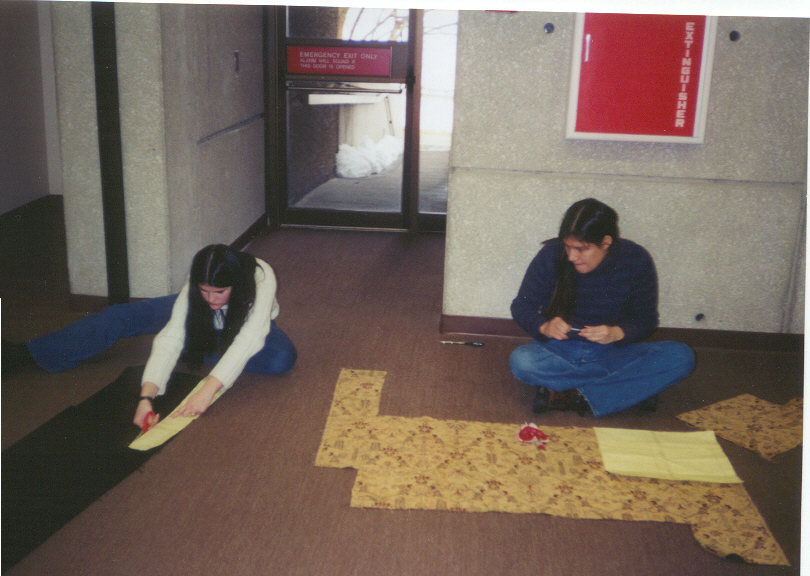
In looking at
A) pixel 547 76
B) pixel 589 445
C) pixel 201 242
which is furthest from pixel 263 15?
pixel 589 445

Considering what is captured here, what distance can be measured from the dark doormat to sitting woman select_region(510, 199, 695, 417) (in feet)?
4.21

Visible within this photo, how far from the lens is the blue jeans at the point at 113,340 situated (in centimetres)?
277

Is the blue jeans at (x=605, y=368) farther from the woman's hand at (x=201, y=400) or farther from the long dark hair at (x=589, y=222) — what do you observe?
the woman's hand at (x=201, y=400)

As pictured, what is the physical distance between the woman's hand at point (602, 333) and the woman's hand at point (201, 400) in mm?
1244

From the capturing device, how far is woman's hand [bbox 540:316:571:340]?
8.25ft

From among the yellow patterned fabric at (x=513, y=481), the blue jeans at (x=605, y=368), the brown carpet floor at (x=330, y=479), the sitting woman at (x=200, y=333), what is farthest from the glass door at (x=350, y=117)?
the yellow patterned fabric at (x=513, y=481)

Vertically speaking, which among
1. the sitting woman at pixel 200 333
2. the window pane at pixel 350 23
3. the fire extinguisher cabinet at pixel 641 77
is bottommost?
the sitting woman at pixel 200 333

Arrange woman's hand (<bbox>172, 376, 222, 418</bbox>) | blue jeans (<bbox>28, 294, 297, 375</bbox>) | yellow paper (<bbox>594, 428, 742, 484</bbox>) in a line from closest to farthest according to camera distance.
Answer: yellow paper (<bbox>594, 428, 742, 484</bbox>)
woman's hand (<bbox>172, 376, 222, 418</bbox>)
blue jeans (<bbox>28, 294, 297, 375</bbox>)

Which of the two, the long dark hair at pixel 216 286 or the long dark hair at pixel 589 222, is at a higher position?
the long dark hair at pixel 589 222

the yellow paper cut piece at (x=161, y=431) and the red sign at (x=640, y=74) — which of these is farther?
the red sign at (x=640, y=74)

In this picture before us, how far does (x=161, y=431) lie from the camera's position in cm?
233

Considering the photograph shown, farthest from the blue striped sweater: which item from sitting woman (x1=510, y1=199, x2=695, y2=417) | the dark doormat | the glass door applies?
the glass door

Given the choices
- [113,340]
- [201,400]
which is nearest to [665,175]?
[201,400]

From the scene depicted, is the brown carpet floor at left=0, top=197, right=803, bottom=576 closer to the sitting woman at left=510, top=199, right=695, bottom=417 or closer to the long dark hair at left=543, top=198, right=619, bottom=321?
the sitting woman at left=510, top=199, right=695, bottom=417
